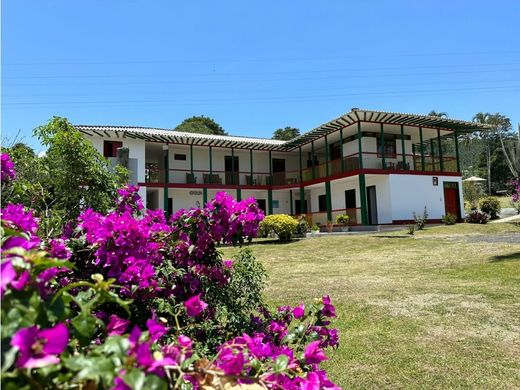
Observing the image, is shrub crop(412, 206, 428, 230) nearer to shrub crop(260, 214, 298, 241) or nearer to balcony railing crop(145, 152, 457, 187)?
balcony railing crop(145, 152, 457, 187)

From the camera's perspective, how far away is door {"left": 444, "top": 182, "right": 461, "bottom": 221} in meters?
24.1

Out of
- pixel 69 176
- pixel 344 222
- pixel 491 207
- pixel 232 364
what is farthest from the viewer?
pixel 491 207

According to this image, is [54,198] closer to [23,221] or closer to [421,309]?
[23,221]

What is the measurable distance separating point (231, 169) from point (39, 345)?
2807 cm

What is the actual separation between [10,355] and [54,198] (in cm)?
416

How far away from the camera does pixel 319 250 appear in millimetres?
15141

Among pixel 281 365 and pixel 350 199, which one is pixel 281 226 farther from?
pixel 281 365

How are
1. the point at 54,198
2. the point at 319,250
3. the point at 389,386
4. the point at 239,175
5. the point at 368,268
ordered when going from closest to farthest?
the point at 389,386 < the point at 54,198 < the point at 368,268 < the point at 319,250 < the point at 239,175

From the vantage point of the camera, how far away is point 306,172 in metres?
27.5

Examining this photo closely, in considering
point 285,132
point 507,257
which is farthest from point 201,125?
point 507,257

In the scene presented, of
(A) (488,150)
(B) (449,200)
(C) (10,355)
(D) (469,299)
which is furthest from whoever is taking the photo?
(A) (488,150)

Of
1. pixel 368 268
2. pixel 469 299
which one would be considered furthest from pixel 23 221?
pixel 368 268

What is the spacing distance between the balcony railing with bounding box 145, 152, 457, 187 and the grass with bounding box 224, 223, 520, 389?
11.5 metres

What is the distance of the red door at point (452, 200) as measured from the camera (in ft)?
79.2
